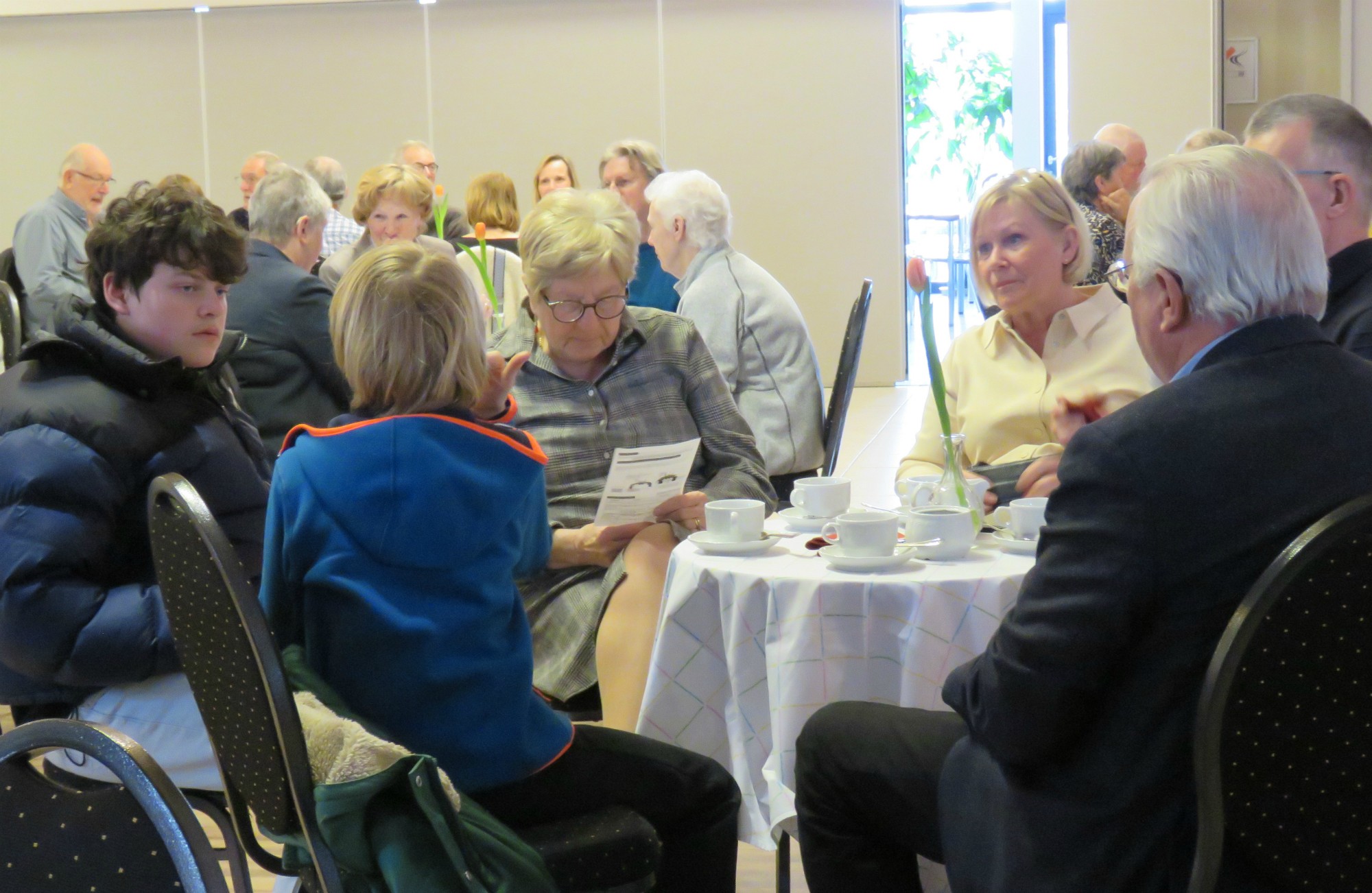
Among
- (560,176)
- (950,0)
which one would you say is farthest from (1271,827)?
(950,0)

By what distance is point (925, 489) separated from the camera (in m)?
2.43

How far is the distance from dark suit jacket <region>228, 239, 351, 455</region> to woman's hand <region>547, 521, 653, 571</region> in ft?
3.96

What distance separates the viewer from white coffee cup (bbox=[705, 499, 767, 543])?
2.31 m

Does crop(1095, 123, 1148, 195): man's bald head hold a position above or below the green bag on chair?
above

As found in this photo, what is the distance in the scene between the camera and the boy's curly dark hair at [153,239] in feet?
7.27

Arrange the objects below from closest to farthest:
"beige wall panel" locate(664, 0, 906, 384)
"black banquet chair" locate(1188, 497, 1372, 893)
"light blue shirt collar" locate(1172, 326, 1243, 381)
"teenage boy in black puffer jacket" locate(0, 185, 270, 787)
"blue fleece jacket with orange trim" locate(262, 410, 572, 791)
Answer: "black banquet chair" locate(1188, 497, 1372, 893) → "light blue shirt collar" locate(1172, 326, 1243, 381) → "blue fleece jacket with orange trim" locate(262, 410, 572, 791) → "teenage boy in black puffer jacket" locate(0, 185, 270, 787) → "beige wall panel" locate(664, 0, 906, 384)

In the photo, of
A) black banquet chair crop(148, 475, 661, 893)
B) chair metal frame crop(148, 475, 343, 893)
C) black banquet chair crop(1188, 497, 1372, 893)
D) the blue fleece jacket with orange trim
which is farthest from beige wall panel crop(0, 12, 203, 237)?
black banquet chair crop(1188, 497, 1372, 893)

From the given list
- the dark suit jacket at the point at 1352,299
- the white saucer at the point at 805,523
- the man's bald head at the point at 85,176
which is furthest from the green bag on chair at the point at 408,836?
the man's bald head at the point at 85,176

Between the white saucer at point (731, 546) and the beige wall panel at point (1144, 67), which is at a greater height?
the beige wall panel at point (1144, 67)

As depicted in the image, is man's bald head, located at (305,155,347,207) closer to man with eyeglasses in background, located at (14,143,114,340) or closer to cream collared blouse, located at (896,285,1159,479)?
man with eyeglasses in background, located at (14,143,114,340)

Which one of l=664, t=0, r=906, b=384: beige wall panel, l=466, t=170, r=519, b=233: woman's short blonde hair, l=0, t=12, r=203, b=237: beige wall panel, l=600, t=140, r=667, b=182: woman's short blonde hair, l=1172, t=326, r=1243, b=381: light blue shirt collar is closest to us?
l=1172, t=326, r=1243, b=381: light blue shirt collar

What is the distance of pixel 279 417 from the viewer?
12.1ft

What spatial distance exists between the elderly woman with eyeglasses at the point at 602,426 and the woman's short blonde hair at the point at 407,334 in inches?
35.8

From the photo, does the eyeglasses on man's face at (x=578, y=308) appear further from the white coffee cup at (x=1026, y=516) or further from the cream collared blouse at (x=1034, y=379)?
the white coffee cup at (x=1026, y=516)
